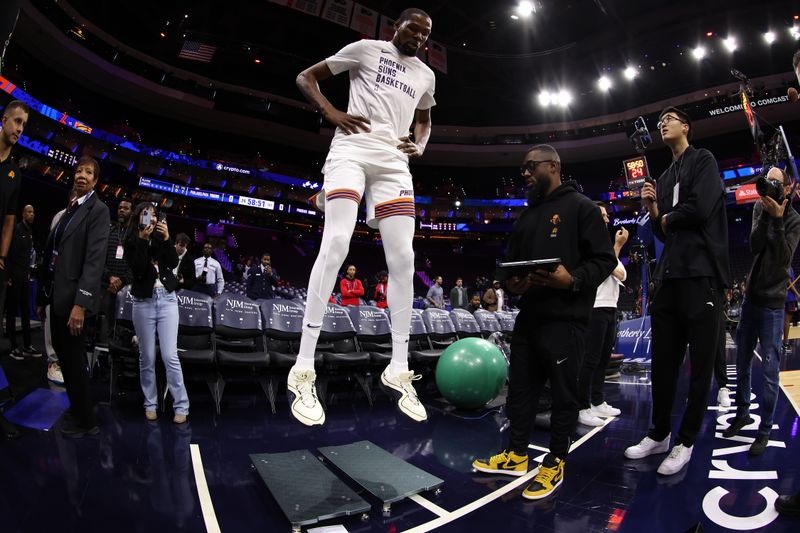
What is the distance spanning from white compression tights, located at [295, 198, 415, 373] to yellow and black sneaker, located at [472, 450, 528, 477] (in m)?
1.41

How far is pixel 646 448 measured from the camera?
10.1 ft

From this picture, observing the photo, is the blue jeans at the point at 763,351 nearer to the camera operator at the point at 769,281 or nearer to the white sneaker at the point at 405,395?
the camera operator at the point at 769,281

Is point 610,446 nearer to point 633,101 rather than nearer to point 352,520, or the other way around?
point 352,520

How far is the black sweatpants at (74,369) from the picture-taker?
3.18 meters

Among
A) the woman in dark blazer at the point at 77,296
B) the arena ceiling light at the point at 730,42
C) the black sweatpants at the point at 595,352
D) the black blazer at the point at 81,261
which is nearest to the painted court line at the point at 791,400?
the black sweatpants at the point at 595,352

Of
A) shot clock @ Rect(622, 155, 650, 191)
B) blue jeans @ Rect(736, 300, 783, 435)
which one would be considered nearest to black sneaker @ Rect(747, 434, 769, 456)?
blue jeans @ Rect(736, 300, 783, 435)

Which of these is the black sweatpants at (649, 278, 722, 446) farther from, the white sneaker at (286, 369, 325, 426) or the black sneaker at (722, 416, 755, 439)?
the white sneaker at (286, 369, 325, 426)

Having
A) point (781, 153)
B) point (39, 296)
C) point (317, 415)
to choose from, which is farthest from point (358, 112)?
point (39, 296)

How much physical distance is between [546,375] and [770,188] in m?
2.18

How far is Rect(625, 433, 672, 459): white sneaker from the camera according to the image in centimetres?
306

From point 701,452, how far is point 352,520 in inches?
102

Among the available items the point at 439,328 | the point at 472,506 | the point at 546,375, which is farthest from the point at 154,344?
the point at 439,328

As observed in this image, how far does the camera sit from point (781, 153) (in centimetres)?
380

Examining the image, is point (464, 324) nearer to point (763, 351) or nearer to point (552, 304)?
point (763, 351)
